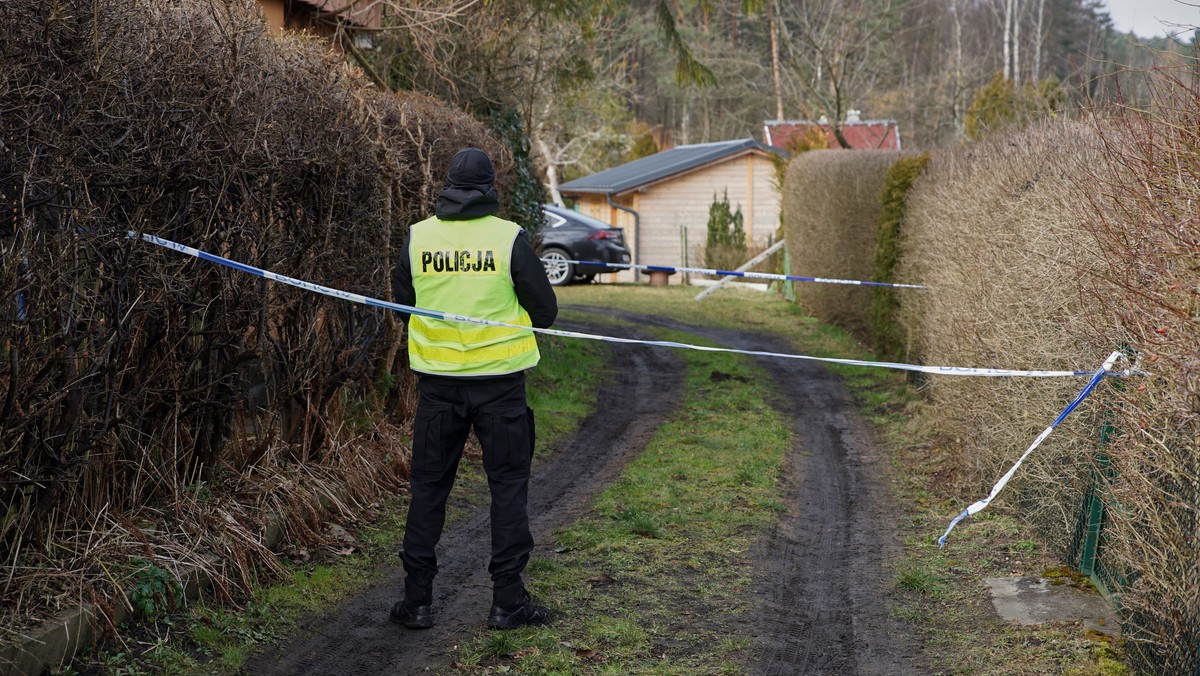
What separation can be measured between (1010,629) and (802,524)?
2.08 m

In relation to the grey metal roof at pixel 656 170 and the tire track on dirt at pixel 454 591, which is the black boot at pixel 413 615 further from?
the grey metal roof at pixel 656 170

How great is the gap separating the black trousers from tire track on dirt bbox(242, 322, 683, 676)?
9.4 inches

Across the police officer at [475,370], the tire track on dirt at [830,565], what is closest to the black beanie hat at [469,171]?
the police officer at [475,370]

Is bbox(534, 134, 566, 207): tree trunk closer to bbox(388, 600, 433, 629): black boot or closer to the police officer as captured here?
the police officer

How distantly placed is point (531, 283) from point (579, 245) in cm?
1872

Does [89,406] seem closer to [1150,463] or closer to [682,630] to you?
[682,630]

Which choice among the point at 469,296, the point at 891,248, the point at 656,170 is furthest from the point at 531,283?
the point at 656,170

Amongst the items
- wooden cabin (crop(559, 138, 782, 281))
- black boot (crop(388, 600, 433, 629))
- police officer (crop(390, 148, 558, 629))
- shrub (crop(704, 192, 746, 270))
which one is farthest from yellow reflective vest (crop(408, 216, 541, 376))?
wooden cabin (crop(559, 138, 782, 281))

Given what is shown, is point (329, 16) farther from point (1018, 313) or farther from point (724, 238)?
point (724, 238)

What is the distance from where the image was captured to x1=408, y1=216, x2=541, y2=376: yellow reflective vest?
16.7ft

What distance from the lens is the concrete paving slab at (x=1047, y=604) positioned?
5152 mm

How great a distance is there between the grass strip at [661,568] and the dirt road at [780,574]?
153mm

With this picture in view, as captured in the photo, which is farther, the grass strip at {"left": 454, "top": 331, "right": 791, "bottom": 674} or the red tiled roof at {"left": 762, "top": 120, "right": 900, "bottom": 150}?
the red tiled roof at {"left": 762, "top": 120, "right": 900, "bottom": 150}

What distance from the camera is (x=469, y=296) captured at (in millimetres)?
5121
